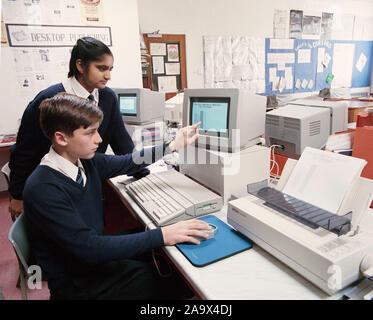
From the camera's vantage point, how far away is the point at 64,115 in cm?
93

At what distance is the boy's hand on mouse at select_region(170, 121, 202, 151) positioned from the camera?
1.33 metres

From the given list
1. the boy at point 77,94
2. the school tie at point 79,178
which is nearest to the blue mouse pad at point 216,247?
the school tie at point 79,178

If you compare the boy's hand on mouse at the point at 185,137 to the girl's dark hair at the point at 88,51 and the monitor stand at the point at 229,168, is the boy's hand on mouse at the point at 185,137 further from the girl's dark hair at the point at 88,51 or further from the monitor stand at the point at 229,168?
the girl's dark hair at the point at 88,51

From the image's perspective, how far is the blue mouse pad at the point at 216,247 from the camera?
0.83m

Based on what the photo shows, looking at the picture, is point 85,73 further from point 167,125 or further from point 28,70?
point 28,70

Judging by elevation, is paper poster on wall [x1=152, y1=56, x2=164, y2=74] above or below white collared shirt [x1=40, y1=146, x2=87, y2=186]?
above

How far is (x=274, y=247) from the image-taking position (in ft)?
2.63

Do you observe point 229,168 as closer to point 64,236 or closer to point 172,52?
point 64,236

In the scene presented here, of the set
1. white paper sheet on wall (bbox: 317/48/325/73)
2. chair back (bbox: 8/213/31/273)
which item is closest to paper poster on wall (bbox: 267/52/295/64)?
white paper sheet on wall (bbox: 317/48/325/73)

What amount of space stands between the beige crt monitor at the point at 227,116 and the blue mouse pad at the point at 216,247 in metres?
0.43

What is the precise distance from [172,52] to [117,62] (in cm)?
105

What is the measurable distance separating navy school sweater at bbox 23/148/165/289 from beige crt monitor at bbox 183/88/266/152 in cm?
56

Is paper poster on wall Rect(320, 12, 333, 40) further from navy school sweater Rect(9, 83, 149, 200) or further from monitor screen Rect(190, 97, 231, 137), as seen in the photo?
navy school sweater Rect(9, 83, 149, 200)

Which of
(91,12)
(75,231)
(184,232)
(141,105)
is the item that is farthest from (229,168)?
(91,12)
